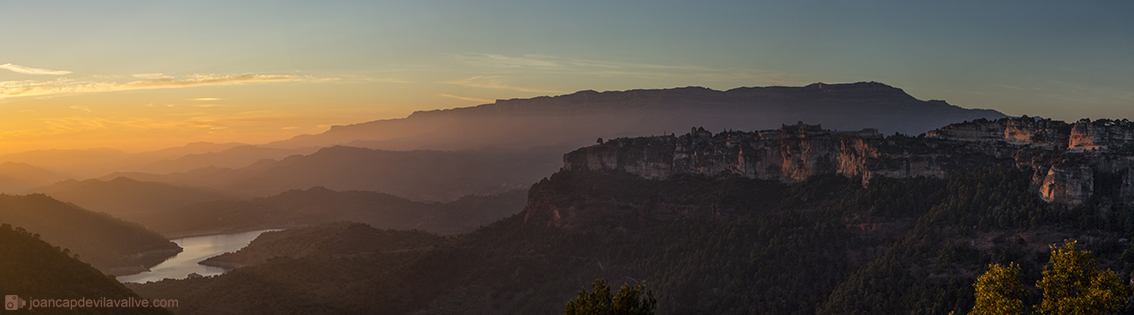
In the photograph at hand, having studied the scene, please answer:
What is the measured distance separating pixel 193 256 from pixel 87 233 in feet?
72.2

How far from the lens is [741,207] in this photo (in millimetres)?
93688

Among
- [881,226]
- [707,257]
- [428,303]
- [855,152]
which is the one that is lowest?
[428,303]

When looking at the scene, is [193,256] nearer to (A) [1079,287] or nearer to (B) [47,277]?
(B) [47,277]

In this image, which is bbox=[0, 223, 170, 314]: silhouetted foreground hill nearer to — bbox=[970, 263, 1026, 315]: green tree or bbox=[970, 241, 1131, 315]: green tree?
bbox=[970, 263, 1026, 315]: green tree

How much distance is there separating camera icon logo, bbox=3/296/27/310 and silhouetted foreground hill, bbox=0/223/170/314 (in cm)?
46

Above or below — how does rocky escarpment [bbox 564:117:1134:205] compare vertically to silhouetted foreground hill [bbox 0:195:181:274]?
above

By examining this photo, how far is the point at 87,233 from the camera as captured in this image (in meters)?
152

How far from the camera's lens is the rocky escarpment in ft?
209

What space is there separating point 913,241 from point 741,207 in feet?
86.7

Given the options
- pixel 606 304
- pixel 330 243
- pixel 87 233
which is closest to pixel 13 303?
pixel 606 304

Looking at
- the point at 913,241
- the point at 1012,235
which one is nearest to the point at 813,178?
the point at 913,241

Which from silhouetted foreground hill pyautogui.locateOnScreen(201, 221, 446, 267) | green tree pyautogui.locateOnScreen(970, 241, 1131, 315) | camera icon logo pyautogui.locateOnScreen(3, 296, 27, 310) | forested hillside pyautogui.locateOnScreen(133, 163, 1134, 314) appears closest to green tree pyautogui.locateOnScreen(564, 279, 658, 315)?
green tree pyautogui.locateOnScreen(970, 241, 1131, 315)

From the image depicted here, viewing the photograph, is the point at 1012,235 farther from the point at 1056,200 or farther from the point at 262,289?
the point at 262,289

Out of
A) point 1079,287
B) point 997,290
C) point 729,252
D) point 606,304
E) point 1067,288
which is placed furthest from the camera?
point 729,252
